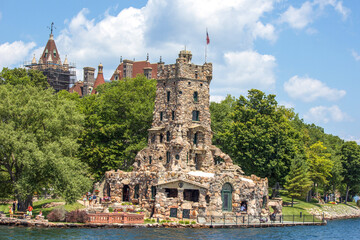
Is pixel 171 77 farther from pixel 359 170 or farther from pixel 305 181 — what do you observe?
pixel 359 170

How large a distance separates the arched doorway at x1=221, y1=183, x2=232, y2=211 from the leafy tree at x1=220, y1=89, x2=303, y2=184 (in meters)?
11.5

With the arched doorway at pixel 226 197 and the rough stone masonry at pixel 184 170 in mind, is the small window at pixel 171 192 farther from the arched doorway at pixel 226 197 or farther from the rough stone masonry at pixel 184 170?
the arched doorway at pixel 226 197

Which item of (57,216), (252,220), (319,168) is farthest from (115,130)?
(319,168)

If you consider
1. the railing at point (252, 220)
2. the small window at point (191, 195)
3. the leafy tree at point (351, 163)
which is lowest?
the railing at point (252, 220)

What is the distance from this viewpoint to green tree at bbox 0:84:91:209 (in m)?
48.5

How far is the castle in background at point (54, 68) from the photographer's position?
418 feet

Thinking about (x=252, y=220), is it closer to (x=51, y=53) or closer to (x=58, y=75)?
(x=58, y=75)

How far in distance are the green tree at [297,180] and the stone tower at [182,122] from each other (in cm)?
1321

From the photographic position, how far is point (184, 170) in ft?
192

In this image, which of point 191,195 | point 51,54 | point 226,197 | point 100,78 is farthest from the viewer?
point 100,78

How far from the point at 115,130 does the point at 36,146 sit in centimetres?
2098

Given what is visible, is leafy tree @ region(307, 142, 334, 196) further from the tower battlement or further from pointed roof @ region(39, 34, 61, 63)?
pointed roof @ region(39, 34, 61, 63)

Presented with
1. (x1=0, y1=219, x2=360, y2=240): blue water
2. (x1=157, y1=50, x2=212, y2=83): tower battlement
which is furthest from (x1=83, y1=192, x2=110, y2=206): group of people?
(x1=157, y1=50, x2=212, y2=83): tower battlement

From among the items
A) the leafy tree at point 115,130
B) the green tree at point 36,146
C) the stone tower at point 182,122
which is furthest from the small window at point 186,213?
the leafy tree at point 115,130
